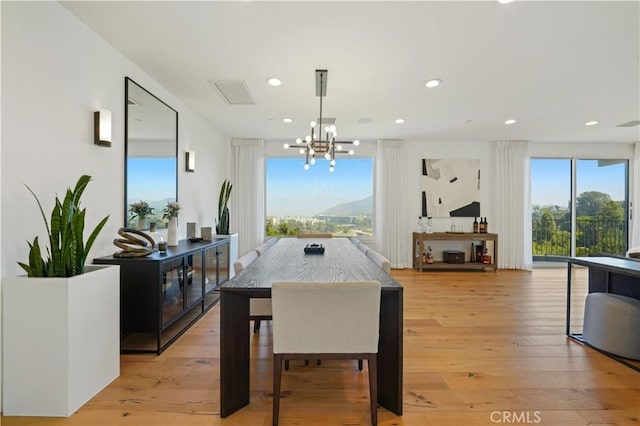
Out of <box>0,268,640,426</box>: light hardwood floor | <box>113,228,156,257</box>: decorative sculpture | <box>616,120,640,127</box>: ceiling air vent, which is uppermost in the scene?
<box>616,120,640,127</box>: ceiling air vent

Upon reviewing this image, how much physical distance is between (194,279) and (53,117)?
184cm

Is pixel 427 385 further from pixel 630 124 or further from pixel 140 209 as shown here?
pixel 630 124

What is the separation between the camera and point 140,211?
3092mm

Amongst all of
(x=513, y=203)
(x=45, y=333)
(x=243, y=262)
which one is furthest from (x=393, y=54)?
(x=513, y=203)

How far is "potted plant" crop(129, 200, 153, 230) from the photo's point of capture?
3.03m

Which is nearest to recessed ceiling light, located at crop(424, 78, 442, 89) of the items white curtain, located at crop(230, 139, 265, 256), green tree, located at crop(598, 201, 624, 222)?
white curtain, located at crop(230, 139, 265, 256)

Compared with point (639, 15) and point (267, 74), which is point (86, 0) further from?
point (639, 15)

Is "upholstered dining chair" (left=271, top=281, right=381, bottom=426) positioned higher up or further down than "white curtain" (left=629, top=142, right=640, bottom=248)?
further down

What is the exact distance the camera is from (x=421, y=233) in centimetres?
611

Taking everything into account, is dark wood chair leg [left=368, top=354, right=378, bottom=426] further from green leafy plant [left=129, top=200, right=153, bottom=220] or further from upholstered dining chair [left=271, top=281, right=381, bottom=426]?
green leafy plant [left=129, top=200, right=153, bottom=220]

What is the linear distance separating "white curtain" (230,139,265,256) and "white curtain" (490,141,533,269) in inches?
186

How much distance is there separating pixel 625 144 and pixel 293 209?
679cm

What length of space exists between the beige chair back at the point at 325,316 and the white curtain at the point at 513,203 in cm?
565

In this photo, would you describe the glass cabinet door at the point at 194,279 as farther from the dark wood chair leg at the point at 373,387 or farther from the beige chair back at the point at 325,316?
the dark wood chair leg at the point at 373,387
